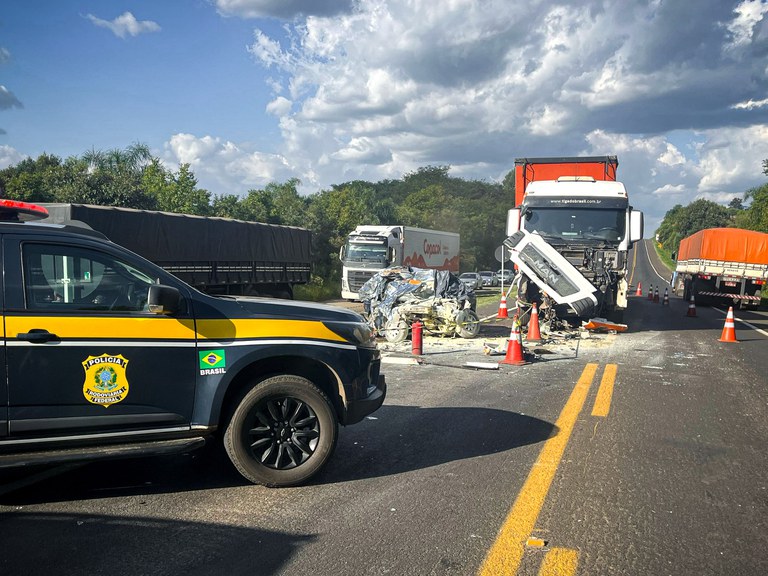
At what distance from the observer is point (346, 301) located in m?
32.0

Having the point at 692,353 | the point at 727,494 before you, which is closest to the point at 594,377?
the point at 692,353

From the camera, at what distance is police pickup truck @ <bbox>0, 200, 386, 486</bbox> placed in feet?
14.4

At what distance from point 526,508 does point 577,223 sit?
1224 cm

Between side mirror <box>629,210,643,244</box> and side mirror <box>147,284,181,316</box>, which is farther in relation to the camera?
side mirror <box>629,210,643,244</box>

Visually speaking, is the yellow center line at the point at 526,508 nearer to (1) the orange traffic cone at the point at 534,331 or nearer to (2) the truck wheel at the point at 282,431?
(2) the truck wheel at the point at 282,431

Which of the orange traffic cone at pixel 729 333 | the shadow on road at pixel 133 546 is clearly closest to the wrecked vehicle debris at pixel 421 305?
the orange traffic cone at pixel 729 333

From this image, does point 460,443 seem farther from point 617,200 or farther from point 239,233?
point 239,233

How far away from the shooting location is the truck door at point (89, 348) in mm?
4359

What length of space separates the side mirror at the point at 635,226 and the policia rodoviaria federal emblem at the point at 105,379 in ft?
43.4

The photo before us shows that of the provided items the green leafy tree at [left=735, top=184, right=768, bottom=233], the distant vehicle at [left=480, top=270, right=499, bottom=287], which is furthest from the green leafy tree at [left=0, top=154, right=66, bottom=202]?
the green leafy tree at [left=735, top=184, right=768, bottom=233]

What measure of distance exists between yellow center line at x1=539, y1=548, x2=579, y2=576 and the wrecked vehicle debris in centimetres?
1005

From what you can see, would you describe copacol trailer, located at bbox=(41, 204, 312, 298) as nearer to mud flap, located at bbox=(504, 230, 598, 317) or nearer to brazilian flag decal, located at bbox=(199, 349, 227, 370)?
mud flap, located at bbox=(504, 230, 598, 317)

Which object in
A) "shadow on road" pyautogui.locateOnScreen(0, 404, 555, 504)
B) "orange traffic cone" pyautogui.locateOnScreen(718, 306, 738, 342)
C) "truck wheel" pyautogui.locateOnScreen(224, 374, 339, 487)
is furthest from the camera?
"orange traffic cone" pyautogui.locateOnScreen(718, 306, 738, 342)

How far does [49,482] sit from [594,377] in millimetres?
7245
